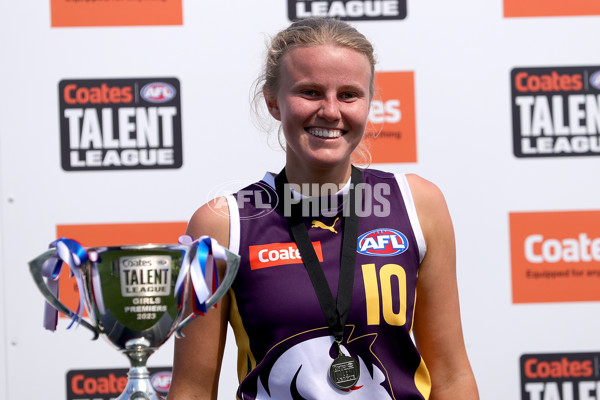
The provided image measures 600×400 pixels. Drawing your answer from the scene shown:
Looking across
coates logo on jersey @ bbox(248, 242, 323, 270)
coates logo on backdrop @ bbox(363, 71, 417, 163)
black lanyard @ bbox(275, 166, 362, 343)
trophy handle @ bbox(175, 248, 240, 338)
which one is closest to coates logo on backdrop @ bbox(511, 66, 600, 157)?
coates logo on backdrop @ bbox(363, 71, 417, 163)

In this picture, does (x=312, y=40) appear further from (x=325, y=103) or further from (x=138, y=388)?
(x=138, y=388)

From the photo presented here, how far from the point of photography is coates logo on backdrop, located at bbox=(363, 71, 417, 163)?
2.45 m

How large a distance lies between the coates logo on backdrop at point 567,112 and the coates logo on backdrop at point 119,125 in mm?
1128

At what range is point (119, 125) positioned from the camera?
2.45 m

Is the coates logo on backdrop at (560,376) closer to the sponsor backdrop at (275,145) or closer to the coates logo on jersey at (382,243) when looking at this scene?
the sponsor backdrop at (275,145)

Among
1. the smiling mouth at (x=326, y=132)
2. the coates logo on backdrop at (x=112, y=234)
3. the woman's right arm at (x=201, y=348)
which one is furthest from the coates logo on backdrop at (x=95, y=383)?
the smiling mouth at (x=326, y=132)

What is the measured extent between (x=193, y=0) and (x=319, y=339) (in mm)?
1465

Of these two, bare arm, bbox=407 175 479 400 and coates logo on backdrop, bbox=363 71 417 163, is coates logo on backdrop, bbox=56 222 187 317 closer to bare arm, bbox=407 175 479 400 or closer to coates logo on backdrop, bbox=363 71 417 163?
coates logo on backdrop, bbox=363 71 417 163

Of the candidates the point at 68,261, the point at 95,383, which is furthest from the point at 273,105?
the point at 95,383

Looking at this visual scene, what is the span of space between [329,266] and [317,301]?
7 cm

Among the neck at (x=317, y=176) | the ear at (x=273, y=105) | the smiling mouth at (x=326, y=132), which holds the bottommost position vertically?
the neck at (x=317, y=176)

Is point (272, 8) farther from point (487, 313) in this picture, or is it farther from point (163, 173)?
point (487, 313)

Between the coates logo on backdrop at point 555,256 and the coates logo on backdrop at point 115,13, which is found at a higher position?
the coates logo on backdrop at point 115,13

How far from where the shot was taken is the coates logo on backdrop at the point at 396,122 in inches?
96.3
